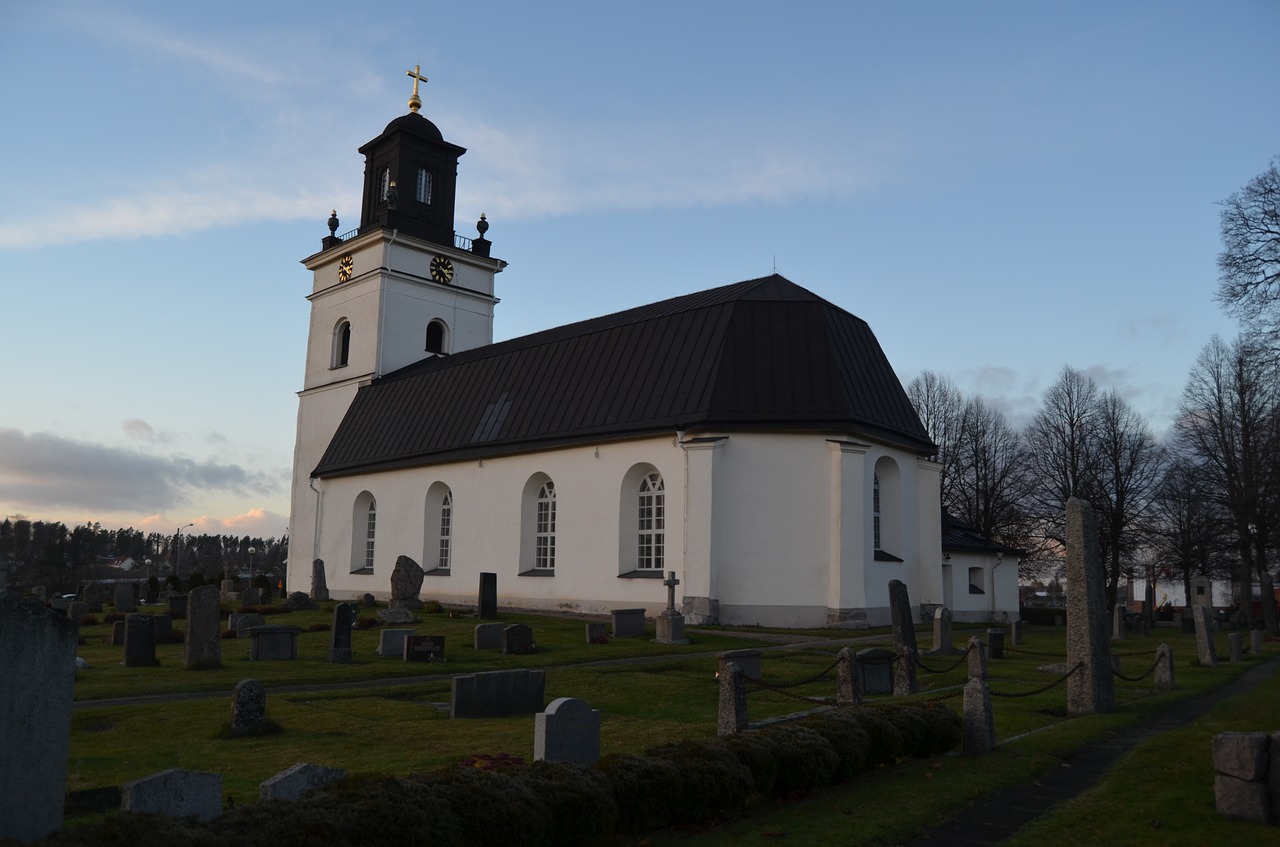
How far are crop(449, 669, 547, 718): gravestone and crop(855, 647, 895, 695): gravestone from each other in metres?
4.58

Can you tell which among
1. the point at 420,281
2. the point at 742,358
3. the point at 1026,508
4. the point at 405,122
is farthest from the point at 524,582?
the point at 1026,508

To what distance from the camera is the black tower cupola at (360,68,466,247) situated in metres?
41.6

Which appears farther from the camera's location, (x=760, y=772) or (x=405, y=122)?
(x=405, y=122)

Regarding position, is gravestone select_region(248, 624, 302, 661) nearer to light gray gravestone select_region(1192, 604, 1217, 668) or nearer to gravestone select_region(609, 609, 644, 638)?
gravestone select_region(609, 609, 644, 638)

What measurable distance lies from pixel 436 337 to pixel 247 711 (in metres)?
33.6

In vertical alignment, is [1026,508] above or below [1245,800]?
above

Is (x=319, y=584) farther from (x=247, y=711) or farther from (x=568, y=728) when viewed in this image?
(x=568, y=728)

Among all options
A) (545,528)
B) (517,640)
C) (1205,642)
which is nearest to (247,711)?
(517,640)

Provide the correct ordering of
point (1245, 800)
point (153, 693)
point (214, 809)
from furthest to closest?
point (153, 693)
point (1245, 800)
point (214, 809)

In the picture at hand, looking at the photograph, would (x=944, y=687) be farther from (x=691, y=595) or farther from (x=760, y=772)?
(x=691, y=595)

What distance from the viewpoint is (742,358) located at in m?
27.0

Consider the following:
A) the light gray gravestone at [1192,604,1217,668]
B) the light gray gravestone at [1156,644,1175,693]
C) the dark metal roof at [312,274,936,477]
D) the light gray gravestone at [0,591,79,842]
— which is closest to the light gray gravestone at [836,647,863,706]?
the light gray gravestone at [1156,644,1175,693]

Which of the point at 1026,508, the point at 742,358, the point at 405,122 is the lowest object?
the point at 1026,508

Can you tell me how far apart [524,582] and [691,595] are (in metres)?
6.97
